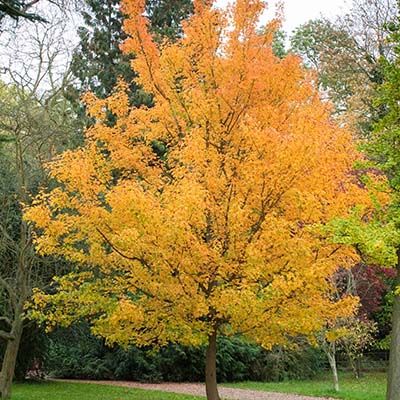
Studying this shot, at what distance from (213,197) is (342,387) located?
11793 millimetres

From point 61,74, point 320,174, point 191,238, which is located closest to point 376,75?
point 61,74

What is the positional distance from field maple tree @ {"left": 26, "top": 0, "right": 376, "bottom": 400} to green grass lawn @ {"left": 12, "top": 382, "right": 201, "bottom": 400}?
468 centimetres

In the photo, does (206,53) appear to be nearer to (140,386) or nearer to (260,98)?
(260,98)

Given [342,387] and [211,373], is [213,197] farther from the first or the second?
[342,387]

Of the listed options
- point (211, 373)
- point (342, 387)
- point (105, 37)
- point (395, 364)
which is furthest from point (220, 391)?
point (105, 37)

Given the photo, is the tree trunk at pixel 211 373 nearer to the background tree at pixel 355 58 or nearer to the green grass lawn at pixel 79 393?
the green grass lawn at pixel 79 393

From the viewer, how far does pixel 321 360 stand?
74.2ft

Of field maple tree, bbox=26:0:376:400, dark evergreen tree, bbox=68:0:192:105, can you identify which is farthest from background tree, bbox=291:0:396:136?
field maple tree, bbox=26:0:376:400

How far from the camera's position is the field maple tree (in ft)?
26.4

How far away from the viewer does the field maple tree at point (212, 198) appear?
805 cm

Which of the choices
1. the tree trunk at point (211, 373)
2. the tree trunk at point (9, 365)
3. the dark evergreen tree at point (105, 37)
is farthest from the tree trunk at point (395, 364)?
the dark evergreen tree at point (105, 37)

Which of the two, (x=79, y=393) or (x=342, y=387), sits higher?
(x=342, y=387)

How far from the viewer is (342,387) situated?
17734 mm

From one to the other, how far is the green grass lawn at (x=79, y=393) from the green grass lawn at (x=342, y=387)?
4044mm
